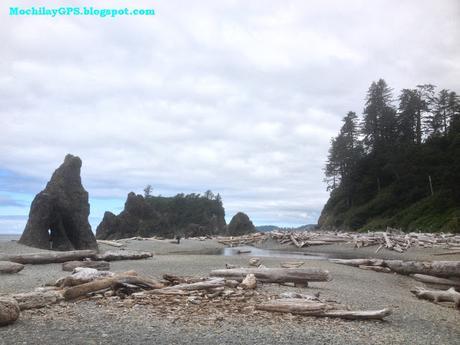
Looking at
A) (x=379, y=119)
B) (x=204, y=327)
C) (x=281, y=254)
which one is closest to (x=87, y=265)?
(x=204, y=327)

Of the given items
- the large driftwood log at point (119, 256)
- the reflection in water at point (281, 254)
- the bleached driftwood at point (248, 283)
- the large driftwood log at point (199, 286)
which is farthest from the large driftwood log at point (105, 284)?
the reflection in water at point (281, 254)

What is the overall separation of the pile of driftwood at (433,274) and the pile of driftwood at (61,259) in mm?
10576

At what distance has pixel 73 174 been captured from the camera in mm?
25172

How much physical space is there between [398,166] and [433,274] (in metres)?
50.0

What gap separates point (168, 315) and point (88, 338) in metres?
1.64

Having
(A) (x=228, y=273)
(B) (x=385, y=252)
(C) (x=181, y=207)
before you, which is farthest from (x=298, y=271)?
(C) (x=181, y=207)

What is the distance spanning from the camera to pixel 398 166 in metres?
61.9

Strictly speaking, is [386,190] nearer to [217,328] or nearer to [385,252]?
[385,252]

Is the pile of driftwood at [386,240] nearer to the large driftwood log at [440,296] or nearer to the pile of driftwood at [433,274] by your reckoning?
the pile of driftwood at [433,274]

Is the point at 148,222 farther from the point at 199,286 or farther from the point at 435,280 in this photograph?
the point at 199,286

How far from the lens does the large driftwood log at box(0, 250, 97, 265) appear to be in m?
15.6

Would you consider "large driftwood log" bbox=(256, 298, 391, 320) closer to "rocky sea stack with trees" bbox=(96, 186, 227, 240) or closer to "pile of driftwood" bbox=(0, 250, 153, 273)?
"pile of driftwood" bbox=(0, 250, 153, 273)

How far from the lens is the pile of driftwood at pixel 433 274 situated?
1159 cm

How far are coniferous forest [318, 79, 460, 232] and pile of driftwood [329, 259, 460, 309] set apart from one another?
22.8 metres
